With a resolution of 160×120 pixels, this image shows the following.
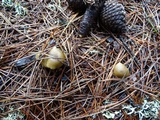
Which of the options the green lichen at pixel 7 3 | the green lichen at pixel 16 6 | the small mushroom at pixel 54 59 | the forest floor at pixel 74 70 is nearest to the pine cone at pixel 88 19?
the forest floor at pixel 74 70

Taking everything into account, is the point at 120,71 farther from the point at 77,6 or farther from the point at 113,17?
the point at 77,6

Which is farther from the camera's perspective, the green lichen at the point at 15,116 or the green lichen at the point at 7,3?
the green lichen at the point at 7,3

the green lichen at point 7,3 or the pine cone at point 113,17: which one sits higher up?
the green lichen at point 7,3

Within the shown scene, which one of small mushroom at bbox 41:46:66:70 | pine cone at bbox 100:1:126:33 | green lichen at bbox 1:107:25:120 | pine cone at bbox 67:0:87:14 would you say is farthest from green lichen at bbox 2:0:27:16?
green lichen at bbox 1:107:25:120

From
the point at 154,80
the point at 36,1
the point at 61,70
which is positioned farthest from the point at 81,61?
the point at 36,1

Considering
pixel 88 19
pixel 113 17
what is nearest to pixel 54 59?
pixel 88 19

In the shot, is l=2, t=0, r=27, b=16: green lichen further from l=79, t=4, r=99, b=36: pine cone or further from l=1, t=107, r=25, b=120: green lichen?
l=1, t=107, r=25, b=120: green lichen

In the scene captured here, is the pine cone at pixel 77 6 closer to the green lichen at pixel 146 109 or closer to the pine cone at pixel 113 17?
the pine cone at pixel 113 17
